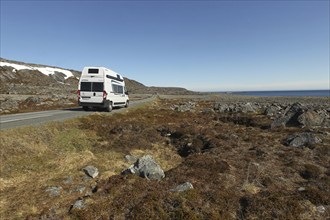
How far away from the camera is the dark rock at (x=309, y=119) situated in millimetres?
20830

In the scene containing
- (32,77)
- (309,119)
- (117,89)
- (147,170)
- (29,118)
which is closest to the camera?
(147,170)

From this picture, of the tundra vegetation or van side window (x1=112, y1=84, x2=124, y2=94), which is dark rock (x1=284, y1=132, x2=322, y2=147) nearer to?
the tundra vegetation

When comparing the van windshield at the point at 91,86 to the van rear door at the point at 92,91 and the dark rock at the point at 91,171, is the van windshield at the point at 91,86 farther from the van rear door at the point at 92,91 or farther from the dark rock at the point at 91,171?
the dark rock at the point at 91,171

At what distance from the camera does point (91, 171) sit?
988 centimetres

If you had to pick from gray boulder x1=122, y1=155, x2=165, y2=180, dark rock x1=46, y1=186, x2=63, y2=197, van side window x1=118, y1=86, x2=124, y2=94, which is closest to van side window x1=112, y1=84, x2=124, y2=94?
van side window x1=118, y1=86, x2=124, y2=94

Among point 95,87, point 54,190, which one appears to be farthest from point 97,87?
point 54,190

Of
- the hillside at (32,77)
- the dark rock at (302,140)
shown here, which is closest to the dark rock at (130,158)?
the dark rock at (302,140)

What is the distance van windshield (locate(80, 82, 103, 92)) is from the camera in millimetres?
21891

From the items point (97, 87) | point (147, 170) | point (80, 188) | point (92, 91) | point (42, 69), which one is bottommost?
point (80, 188)

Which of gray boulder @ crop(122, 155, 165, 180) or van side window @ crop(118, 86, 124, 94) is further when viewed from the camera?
van side window @ crop(118, 86, 124, 94)

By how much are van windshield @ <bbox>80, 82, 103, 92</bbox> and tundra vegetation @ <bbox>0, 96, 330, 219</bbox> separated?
5.83 metres

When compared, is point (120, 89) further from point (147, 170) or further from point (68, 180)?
point (147, 170)

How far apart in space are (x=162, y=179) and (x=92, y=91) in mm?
15170

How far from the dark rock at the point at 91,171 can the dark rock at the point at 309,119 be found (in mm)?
18399
